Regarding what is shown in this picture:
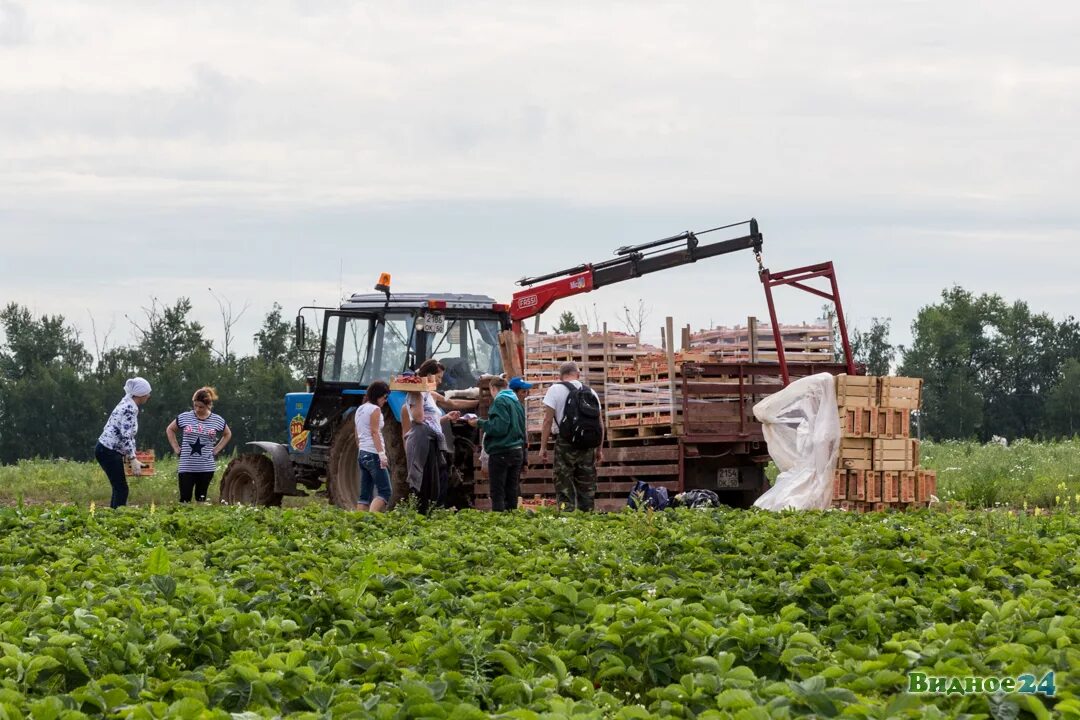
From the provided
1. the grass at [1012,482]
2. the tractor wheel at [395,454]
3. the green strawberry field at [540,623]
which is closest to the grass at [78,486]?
the tractor wheel at [395,454]

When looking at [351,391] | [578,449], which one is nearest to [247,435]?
[351,391]

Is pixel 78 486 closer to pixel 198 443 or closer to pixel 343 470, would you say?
pixel 343 470

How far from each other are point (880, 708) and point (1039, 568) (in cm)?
397

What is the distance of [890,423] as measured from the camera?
15.9m

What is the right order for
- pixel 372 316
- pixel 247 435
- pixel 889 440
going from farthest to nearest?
pixel 247 435 → pixel 372 316 → pixel 889 440

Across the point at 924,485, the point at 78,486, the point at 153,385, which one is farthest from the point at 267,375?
the point at 924,485

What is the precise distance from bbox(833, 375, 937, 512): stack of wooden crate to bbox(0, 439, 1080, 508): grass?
8.42 feet

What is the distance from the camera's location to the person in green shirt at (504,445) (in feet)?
45.7

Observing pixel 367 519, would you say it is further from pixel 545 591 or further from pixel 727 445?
pixel 727 445

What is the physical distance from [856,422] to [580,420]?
3.29m

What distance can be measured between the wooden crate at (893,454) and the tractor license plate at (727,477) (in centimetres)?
171

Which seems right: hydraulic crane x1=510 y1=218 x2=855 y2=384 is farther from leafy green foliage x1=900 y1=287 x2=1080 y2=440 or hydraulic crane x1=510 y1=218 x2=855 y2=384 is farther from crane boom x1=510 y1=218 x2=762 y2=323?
leafy green foliage x1=900 y1=287 x2=1080 y2=440

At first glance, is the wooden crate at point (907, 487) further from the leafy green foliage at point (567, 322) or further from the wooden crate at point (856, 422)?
the leafy green foliage at point (567, 322)

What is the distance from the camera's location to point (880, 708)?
4371mm
